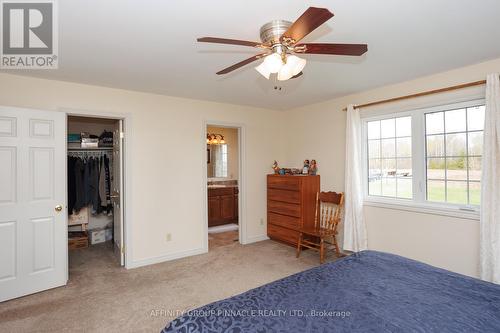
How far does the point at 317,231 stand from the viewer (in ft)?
12.0

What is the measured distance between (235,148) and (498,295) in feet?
17.4

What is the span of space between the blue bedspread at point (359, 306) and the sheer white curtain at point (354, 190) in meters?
1.79

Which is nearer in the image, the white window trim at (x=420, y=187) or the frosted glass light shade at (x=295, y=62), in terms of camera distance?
the frosted glass light shade at (x=295, y=62)

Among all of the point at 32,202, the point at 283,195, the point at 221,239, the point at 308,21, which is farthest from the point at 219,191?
the point at 308,21

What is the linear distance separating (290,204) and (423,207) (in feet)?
5.88

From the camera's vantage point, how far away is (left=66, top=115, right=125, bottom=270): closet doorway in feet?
14.1

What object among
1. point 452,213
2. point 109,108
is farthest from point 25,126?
point 452,213

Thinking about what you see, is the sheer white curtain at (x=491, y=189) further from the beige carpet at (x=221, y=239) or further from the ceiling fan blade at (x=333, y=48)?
the beige carpet at (x=221, y=239)

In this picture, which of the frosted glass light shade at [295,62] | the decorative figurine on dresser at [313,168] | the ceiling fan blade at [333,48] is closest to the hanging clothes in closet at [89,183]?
the decorative figurine on dresser at [313,168]

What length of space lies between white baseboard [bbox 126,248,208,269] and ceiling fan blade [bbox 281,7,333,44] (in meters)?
3.29

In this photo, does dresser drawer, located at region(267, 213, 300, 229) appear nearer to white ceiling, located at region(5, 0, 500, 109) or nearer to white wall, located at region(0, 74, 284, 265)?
white wall, located at region(0, 74, 284, 265)

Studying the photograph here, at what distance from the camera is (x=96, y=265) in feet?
11.6

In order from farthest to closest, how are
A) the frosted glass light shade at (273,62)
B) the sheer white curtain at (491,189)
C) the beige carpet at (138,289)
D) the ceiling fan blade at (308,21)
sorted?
the sheer white curtain at (491,189) → the beige carpet at (138,289) → the frosted glass light shade at (273,62) → the ceiling fan blade at (308,21)

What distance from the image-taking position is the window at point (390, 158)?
3297 millimetres
